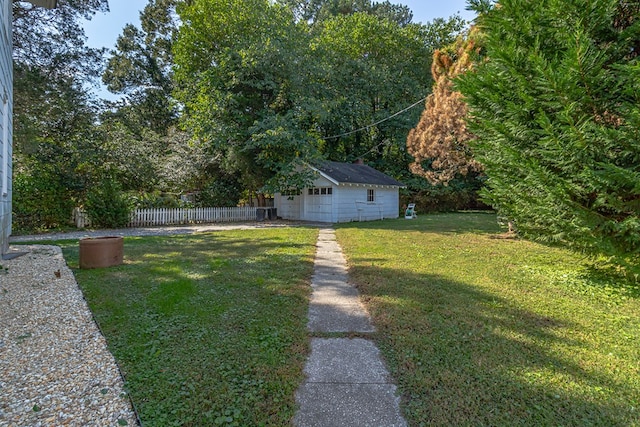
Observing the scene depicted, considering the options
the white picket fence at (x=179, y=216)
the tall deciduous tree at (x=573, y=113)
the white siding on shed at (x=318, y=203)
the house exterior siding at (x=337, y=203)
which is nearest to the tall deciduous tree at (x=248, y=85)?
the white picket fence at (x=179, y=216)

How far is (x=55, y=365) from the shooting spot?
2.65 m

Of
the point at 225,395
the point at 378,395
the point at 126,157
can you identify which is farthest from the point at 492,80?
the point at 126,157

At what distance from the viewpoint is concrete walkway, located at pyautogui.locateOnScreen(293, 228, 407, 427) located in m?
2.08

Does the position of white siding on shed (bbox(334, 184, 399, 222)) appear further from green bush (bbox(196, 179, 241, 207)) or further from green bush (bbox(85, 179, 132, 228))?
green bush (bbox(85, 179, 132, 228))

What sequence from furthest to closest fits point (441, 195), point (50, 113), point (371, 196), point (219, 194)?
1. point (441, 195)
2. point (371, 196)
3. point (219, 194)
4. point (50, 113)

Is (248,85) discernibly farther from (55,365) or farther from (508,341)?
(508,341)

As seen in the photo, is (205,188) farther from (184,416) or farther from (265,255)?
(184,416)

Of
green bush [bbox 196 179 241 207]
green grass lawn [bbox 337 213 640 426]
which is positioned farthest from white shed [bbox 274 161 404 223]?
green grass lawn [bbox 337 213 640 426]

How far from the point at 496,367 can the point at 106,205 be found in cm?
1369

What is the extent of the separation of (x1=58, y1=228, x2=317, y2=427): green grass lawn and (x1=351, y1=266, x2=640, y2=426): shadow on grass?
2.97 feet

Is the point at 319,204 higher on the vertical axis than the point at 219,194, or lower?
lower

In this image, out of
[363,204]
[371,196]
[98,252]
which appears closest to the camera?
[98,252]

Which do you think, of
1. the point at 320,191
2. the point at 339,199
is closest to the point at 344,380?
the point at 339,199

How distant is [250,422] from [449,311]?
273 cm
